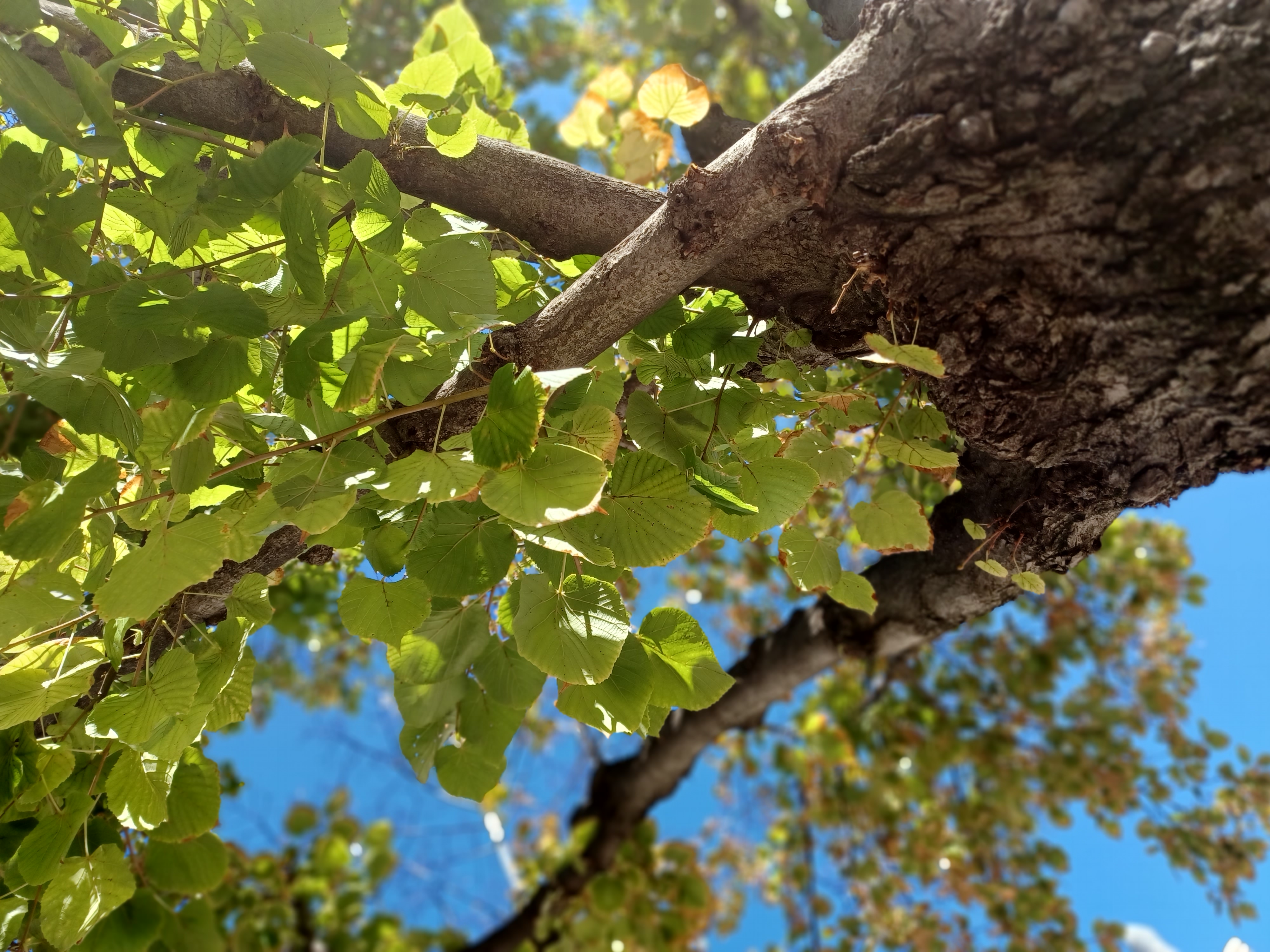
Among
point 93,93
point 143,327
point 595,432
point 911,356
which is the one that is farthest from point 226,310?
point 911,356

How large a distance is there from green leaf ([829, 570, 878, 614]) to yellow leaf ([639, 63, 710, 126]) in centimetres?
57

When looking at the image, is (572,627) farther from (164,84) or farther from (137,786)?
(164,84)

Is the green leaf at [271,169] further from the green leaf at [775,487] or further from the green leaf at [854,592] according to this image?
the green leaf at [854,592]

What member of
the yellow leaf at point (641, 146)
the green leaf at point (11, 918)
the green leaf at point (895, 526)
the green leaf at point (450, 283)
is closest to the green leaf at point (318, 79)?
the green leaf at point (450, 283)

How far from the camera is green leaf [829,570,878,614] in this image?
0.74 m

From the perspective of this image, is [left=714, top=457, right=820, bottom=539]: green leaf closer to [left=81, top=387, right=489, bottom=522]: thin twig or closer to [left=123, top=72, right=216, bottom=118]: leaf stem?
[left=81, top=387, right=489, bottom=522]: thin twig

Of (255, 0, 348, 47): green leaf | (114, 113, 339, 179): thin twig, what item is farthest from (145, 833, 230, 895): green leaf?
(255, 0, 348, 47): green leaf

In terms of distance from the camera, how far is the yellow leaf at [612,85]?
99 cm

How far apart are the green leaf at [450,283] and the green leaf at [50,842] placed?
0.52m

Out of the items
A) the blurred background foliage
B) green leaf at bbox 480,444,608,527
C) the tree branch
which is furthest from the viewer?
the blurred background foliage

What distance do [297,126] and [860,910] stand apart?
9.31 ft

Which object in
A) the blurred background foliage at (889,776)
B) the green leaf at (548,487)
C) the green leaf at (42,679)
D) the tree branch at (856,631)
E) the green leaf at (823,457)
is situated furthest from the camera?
the blurred background foliage at (889,776)

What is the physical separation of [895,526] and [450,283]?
444mm

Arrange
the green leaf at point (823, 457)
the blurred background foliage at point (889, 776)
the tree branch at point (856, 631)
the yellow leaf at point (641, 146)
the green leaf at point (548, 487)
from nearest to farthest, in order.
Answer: the green leaf at point (548, 487) < the green leaf at point (823, 457) < the tree branch at point (856, 631) < the yellow leaf at point (641, 146) < the blurred background foliage at point (889, 776)
